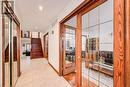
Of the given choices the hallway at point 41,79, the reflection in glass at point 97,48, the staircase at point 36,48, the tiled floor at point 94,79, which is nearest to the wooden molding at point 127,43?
the reflection in glass at point 97,48

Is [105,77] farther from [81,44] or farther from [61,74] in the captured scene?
[61,74]

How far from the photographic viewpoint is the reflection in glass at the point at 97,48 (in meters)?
1.85

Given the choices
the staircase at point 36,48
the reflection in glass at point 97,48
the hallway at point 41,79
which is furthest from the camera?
the staircase at point 36,48

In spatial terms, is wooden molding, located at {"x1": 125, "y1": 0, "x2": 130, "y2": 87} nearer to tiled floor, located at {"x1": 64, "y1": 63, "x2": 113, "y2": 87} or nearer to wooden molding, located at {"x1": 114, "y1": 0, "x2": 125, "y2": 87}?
wooden molding, located at {"x1": 114, "y1": 0, "x2": 125, "y2": 87}

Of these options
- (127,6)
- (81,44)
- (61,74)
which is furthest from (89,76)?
(61,74)

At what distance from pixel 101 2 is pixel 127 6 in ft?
2.77

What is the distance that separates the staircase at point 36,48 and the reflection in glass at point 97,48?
8309 mm

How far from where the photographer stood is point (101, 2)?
1979mm

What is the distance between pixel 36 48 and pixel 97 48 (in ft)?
31.6

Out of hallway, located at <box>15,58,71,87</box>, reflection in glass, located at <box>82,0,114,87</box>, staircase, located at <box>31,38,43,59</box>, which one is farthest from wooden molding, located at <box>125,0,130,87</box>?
staircase, located at <box>31,38,43,59</box>

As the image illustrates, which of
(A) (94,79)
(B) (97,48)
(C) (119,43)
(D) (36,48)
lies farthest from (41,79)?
(D) (36,48)

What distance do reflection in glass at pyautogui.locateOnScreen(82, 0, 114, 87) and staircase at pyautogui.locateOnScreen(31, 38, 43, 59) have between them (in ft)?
27.3

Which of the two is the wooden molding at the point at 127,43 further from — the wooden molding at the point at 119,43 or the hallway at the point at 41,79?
the hallway at the point at 41,79

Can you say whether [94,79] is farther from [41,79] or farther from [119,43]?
[41,79]
